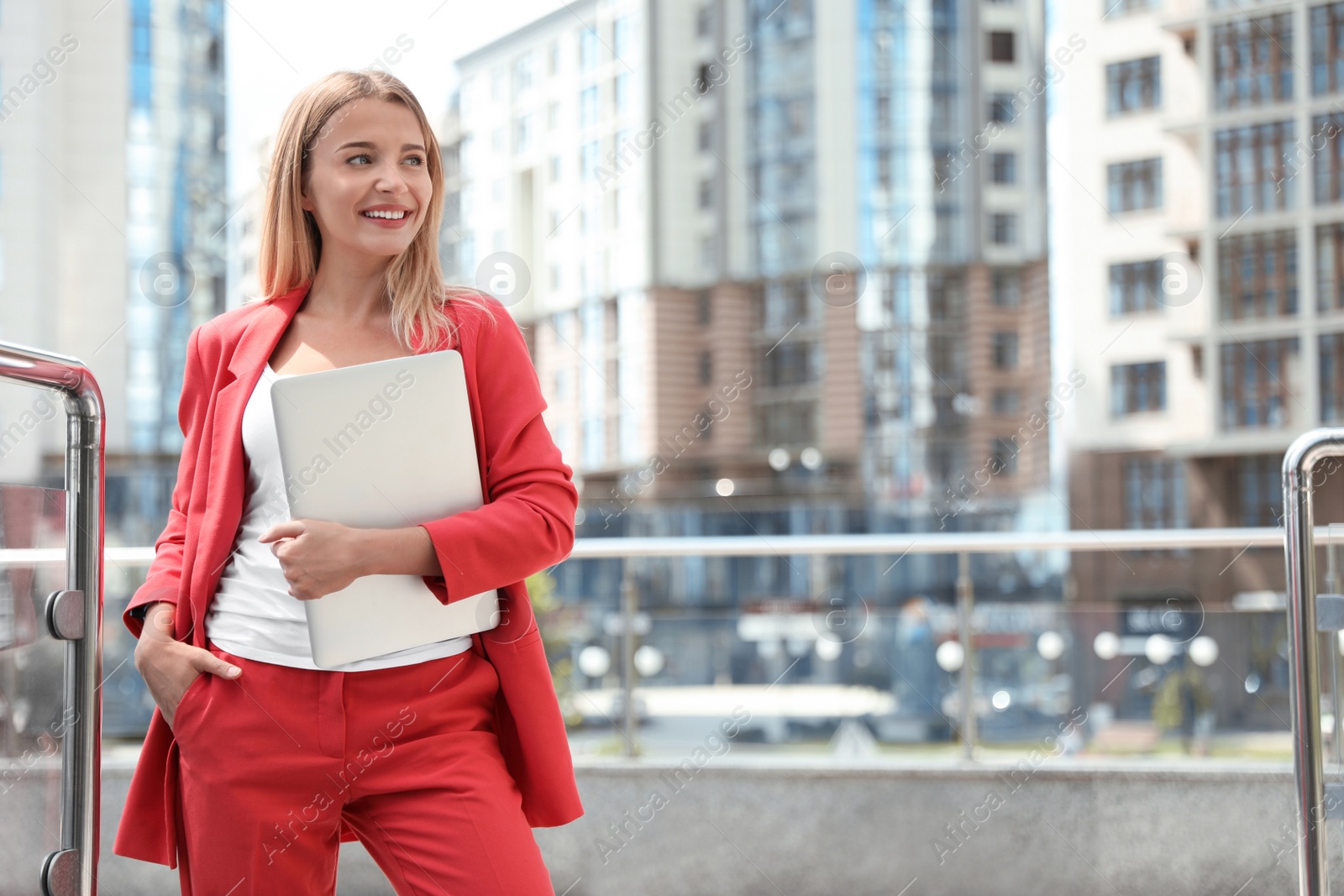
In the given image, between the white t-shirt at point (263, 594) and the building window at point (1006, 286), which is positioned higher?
the building window at point (1006, 286)

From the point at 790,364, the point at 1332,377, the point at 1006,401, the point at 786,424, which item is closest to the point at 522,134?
the point at 790,364

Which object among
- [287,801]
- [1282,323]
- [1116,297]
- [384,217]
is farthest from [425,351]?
[1116,297]

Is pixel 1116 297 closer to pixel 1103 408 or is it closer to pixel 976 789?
pixel 1103 408

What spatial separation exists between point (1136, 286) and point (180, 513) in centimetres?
3047

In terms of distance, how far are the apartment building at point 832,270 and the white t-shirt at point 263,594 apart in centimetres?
2865

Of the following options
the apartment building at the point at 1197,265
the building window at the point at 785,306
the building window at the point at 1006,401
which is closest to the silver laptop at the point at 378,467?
the apartment building at the point at 1197,265

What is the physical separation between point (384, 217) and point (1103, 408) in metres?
29.7

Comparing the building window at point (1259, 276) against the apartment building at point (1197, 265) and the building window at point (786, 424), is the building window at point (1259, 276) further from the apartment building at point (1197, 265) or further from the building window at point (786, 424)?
the building window at point (786, 424)

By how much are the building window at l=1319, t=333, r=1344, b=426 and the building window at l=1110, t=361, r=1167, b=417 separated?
10.9ft

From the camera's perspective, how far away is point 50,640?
152 centimetres

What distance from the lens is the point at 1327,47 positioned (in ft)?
85.8

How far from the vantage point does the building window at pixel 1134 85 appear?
95.2 feet

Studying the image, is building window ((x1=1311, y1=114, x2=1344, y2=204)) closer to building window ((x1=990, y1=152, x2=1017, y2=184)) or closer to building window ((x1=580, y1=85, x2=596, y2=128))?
building window ((x1=990, y1=152, x2=1017, y2=184))

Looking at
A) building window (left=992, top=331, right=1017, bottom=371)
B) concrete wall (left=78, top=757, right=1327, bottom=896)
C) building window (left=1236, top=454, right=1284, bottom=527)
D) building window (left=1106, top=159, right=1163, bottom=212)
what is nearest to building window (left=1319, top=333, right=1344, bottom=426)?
building window (left=1236, top=454, right=1284, bottom=527)
